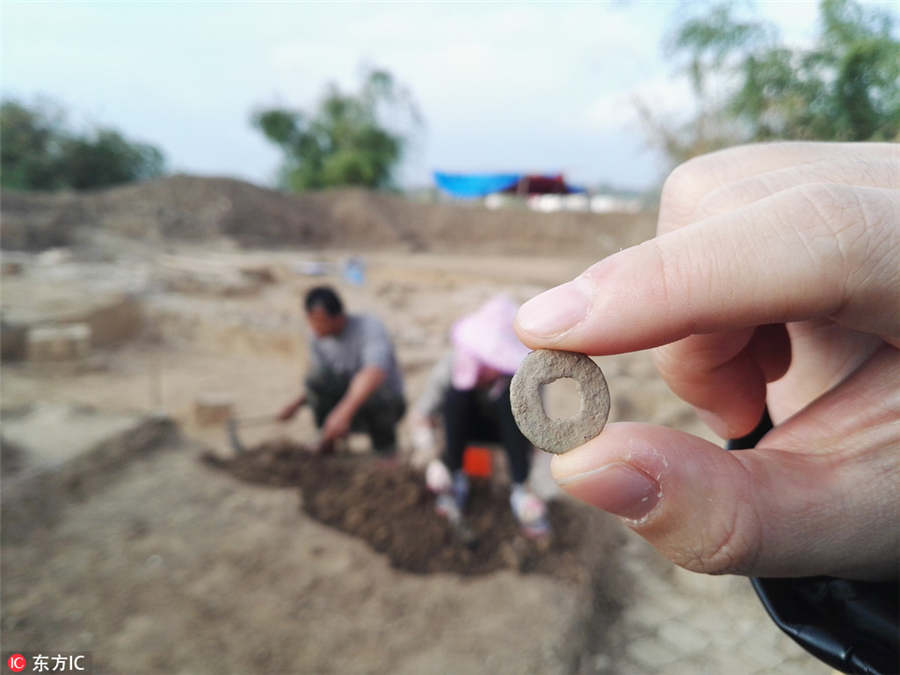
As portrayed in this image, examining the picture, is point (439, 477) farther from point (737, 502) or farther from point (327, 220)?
point (327, 220)

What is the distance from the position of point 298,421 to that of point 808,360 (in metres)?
4.92

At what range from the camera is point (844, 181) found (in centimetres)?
92

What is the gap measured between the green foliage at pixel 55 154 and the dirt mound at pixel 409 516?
2205 centimetres

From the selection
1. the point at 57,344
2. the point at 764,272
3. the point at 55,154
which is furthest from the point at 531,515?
the point at 55,154

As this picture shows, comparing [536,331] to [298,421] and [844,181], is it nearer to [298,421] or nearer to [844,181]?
[844,181]

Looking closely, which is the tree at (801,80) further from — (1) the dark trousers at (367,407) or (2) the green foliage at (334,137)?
(2) the green foliage at (334,137)

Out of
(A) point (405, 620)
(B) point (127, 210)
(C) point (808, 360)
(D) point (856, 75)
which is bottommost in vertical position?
(A) point (405, 620)

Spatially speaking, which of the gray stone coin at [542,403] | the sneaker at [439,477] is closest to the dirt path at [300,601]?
the sneaker at [439,477]

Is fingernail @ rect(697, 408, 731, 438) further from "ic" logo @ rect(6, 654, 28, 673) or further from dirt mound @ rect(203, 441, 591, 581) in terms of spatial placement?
"ic" logo @ rect(6, 654, 28, 673)

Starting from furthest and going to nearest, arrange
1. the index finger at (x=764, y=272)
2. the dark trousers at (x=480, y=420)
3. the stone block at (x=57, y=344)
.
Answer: the stone block at (x=57, y=344) < the dark trousers at (x=480, y=420) < the index finger at (x=764, y=272)

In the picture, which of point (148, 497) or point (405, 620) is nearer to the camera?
point (405, 620)

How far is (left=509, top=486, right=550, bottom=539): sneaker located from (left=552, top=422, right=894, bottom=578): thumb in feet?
8.07

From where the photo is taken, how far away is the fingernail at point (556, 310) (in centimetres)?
87

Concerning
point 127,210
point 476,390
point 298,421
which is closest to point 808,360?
point 476,390
